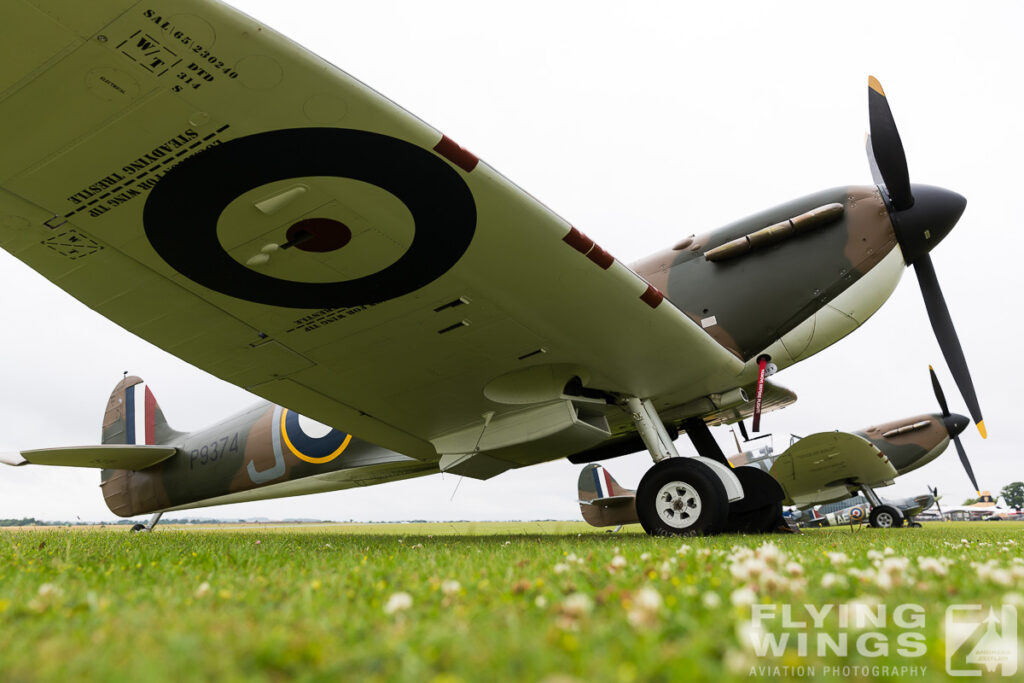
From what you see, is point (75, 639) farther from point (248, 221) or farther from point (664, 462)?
point (664, 462)

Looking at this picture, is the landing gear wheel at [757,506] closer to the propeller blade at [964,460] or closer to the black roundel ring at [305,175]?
the black roundel ring at [305,175]

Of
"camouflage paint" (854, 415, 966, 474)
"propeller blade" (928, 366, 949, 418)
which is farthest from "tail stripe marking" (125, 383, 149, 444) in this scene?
"propeller blade" (928, 366, 949, 418)

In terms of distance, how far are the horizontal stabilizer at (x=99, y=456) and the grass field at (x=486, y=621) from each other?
7653 mm

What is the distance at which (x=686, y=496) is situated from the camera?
17.8 ft

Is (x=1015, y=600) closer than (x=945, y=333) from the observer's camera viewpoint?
Yes

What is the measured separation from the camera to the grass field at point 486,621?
1111 mm

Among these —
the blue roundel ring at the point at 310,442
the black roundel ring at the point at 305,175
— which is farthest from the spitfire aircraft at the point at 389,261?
the blue roundel ring at the point at 310,442

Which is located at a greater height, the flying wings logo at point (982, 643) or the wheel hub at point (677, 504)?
the flying wings logo at point (982, 643)

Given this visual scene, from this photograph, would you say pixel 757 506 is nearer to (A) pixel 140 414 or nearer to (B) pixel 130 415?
(A) pixel 140 414

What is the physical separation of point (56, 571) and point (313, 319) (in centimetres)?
265

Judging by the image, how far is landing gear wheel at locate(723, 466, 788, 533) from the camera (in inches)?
264

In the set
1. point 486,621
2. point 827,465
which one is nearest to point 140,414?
point 486,621

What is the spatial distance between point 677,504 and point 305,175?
13.7ft

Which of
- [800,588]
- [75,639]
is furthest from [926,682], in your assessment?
[75,639]
